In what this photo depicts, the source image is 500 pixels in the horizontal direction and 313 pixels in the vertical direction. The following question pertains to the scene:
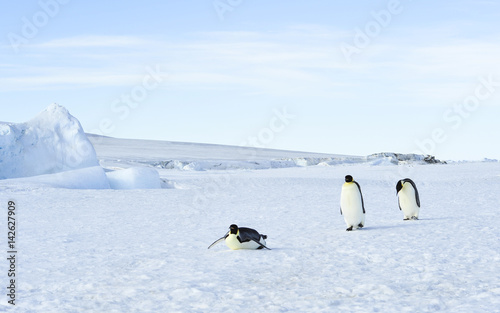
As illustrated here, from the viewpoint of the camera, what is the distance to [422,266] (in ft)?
12.8

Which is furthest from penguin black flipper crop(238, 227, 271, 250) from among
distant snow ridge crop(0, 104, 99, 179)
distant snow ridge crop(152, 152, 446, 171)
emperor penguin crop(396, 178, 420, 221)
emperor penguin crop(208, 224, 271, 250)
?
distant snow ridge crop(152, 152, 446, 171)

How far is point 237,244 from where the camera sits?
468 cm

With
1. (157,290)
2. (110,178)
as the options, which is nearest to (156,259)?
(157,290)

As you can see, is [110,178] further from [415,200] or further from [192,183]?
[415,200]

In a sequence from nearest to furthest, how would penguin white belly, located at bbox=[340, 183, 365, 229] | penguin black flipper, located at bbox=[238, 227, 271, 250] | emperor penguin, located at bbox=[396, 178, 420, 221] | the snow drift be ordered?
penguin black flipper, located at bbox=[238, 227, 271, 250]
penguin white belly, located at bbox=[340, 183, 365, 229]
emperor penguin, located at bbox=[396, 178, 420, 221]
the snow drift

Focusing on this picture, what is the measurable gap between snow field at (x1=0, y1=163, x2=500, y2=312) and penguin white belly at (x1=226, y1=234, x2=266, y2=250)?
0.27 feet

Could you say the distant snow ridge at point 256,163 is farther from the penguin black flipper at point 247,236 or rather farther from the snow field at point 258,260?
the penguin black flipper at point 247,236

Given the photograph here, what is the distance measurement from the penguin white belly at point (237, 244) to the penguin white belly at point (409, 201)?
2.40 m

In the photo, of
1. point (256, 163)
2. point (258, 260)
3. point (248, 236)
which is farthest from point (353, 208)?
point (256, 163)

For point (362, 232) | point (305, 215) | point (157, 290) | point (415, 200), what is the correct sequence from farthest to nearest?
point (305, 215) < point (415, 200) < point (362, 232) < point (157, 290)

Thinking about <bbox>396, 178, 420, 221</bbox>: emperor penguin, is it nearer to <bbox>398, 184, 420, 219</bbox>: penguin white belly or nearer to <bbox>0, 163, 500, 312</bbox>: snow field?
<bbox>398, 184, 420, 219</bbox>: penguin white belly

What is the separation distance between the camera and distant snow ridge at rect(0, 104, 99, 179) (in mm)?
12633

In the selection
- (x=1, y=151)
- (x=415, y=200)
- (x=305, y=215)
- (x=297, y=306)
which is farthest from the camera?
(x=1, y=151)

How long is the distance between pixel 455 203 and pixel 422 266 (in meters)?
4.85
